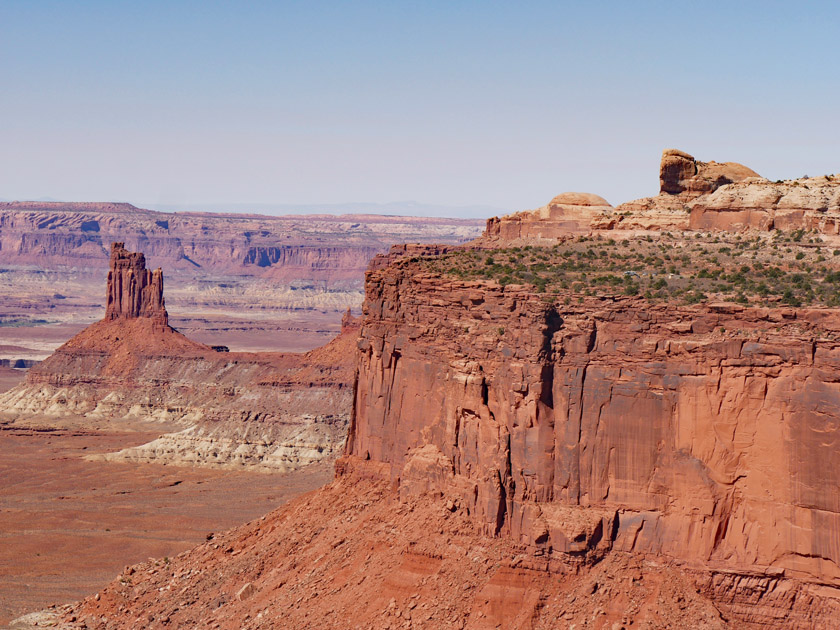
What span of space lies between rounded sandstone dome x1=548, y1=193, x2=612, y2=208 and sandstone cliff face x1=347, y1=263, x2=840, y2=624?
14.0 m

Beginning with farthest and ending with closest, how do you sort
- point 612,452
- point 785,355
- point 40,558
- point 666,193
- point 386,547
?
point 40,558 → point 666,193 → point 386,547 → point 612,452 → point 785,355

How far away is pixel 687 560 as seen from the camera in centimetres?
4000

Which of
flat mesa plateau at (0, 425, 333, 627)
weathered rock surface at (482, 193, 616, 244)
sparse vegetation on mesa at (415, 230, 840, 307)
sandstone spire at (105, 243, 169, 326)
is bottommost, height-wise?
flat mesa plateau at (0, 425, 333, 627)

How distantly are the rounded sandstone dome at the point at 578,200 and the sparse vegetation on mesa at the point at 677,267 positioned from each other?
565 centimetres

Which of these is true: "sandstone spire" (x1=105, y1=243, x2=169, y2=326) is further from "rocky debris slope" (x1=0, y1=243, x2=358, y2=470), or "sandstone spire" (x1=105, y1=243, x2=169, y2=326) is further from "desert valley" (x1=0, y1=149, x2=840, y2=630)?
"desert valley" (x1=0, y1=149, x2=840, y2=630)

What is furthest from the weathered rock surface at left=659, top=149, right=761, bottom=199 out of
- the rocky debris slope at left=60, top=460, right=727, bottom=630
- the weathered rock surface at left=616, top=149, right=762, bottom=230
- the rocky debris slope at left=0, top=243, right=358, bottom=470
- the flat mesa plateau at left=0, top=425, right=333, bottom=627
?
the rocky debris slope at left=0, top=243, right=358, bottom=470

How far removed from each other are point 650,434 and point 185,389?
118 m

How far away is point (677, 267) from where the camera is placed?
46.4 meters

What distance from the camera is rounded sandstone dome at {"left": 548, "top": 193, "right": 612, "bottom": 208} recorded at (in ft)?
195

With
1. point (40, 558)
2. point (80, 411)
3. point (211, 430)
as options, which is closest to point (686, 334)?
point (40, 558)

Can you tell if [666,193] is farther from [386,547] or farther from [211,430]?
[211,430]

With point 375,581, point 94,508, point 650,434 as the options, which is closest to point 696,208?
point 650,434

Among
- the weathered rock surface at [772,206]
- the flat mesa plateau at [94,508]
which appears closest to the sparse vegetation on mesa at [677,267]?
the weathered rock surface at [772,206]

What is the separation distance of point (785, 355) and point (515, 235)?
23.0 m
